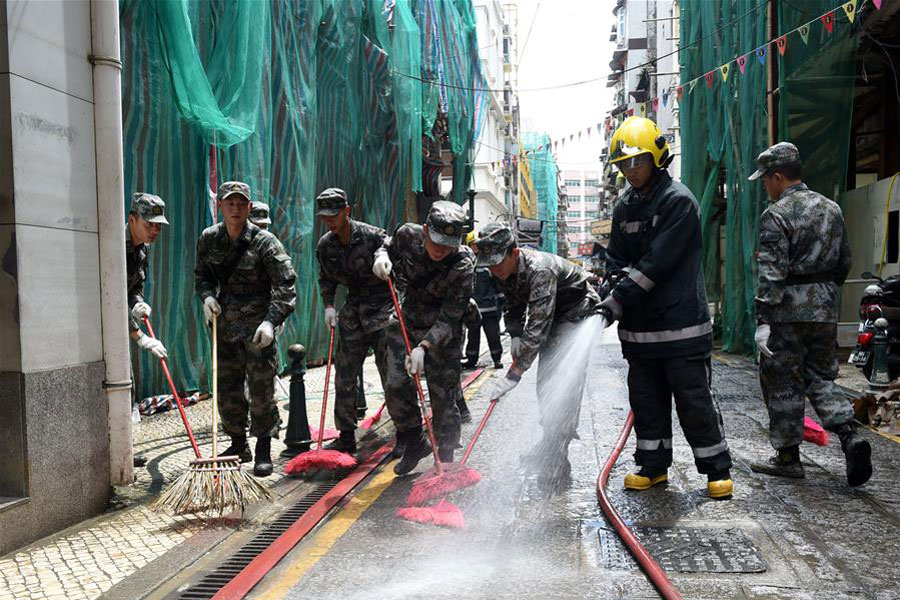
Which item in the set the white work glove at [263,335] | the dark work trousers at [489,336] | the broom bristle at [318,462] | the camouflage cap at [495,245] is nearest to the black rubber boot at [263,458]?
the broom bristle at [318,462]

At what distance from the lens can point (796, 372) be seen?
5.02 m

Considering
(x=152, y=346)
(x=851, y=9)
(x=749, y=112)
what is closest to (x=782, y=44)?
(x=749, y=112)

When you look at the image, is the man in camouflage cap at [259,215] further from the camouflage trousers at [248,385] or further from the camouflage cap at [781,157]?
the camouflage cap at [781,157]

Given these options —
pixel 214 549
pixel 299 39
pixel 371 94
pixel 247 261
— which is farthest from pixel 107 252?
pixel 371 94

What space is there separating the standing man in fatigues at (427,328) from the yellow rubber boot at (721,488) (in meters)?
1.82

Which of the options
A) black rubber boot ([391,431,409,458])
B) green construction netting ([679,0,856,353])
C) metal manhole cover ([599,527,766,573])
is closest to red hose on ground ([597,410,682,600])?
metal manhole cover ([599,527,766,573])

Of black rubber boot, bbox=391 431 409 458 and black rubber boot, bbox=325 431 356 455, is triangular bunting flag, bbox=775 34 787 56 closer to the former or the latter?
black rubber boot, bbox=391 431 409 458

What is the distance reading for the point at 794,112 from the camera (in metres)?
11.1

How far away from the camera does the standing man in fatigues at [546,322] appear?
4875 mm

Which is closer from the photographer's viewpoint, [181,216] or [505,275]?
[505,275]

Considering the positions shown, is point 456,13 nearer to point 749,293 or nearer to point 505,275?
point 749,293

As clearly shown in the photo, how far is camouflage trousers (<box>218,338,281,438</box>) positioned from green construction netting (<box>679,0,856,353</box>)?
26.5ft

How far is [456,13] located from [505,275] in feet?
48.0

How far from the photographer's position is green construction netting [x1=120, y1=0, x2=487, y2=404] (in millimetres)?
7121
